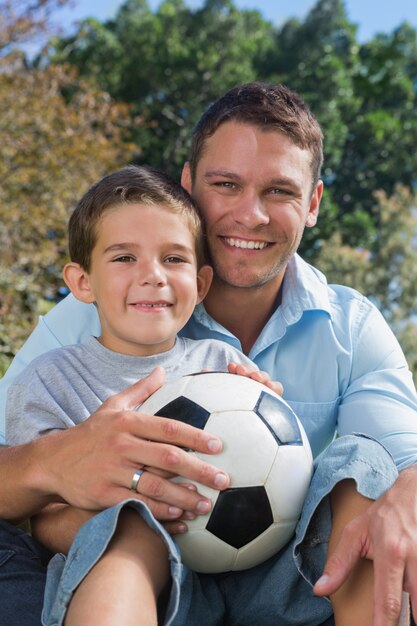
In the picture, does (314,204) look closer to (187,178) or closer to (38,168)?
(187,178)

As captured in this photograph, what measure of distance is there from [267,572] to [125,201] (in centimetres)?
130

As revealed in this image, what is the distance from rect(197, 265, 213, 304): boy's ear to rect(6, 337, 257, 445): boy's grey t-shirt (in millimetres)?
312

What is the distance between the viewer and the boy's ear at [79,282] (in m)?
2.86

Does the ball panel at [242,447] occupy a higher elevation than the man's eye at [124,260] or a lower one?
lower

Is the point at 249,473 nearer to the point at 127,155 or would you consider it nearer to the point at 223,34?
the point at 127,155

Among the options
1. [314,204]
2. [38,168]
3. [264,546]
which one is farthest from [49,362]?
[38,168]

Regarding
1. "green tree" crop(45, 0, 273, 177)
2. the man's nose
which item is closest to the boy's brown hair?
the man's nose

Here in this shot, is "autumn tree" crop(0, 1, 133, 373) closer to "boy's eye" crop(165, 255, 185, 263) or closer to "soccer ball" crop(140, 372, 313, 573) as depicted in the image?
"boy's eye" crop(165, 255, 185, 263)

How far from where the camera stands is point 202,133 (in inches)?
135

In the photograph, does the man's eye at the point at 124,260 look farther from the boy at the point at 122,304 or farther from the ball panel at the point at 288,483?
the ball panel at the point at 288,483

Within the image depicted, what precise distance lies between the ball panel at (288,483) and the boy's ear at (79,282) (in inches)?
41.2

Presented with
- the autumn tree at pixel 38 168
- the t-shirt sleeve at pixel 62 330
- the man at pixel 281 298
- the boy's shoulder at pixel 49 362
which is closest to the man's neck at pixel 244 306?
the man at pixel 281 298

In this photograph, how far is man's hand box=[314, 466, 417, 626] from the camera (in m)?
1.79

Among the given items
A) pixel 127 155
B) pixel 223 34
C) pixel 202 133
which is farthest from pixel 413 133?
pixel 202 133
